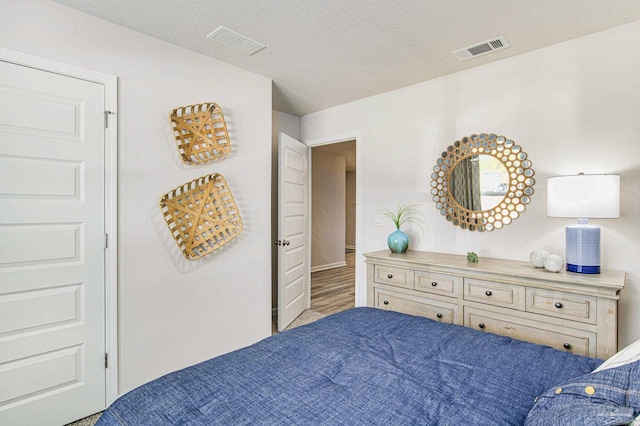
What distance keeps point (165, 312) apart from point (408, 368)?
1.93 m

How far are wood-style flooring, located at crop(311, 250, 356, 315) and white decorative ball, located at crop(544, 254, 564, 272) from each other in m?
2.49

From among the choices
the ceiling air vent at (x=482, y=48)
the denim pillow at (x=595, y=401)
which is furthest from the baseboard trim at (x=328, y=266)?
the denim pillow at (x=595, y=401)

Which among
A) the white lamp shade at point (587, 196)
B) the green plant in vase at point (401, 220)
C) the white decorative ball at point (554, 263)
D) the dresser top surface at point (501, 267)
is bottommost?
the dresser top surface at point (501, 267)

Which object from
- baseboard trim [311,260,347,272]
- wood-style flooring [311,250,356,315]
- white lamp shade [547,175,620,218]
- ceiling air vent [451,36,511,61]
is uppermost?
ceiling air vent [451,36,511,61]

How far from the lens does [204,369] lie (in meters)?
1.28

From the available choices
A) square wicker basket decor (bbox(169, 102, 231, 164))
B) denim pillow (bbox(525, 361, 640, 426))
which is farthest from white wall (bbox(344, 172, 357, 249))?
denim pillow (bbox(525, 361, 640, 426))

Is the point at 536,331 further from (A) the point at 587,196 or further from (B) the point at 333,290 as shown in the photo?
(B) the point at 333,290

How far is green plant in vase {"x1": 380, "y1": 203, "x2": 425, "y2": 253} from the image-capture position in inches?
122

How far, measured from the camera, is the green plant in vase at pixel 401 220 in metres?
3.10

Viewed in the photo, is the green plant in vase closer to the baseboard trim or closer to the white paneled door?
the white paneled door

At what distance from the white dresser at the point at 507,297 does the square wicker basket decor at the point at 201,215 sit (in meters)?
1.30

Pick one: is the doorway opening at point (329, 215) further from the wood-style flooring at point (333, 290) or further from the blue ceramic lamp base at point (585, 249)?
the blue ceramic lamp base at point (585, 249)

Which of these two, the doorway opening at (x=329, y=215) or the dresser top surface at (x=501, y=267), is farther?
the doorway opening at (x=329, y=215)

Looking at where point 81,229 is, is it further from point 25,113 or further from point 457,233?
point 457,233
